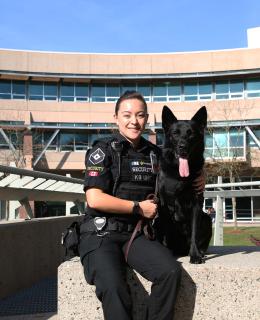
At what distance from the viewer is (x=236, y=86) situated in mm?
42062

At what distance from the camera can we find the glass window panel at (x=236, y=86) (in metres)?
41.9

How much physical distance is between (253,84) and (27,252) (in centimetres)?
3848

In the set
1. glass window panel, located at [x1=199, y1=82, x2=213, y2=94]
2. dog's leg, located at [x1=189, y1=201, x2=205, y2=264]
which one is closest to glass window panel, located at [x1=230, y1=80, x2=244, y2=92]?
glass window panel, located at [x1=199, y1=82, x2=213, y2=94]

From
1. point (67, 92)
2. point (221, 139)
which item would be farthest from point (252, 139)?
point (67, 92)

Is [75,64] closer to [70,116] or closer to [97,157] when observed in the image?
[70,116]

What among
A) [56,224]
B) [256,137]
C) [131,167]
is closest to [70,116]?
[256,137]

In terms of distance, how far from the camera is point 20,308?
16.3 feet

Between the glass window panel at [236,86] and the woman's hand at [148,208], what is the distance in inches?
1587

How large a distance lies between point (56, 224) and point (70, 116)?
3571 cm

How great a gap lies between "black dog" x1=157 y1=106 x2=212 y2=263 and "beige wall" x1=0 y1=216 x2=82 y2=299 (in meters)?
2.52

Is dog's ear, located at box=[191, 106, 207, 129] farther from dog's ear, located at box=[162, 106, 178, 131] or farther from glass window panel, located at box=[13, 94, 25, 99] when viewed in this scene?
glass window panel, located at box=[13, 94, 25, 99]

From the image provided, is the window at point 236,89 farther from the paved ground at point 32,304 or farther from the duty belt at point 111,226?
the duty belt at point 111,226

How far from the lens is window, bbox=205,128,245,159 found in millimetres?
37250

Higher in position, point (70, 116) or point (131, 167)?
point (70, 116)
